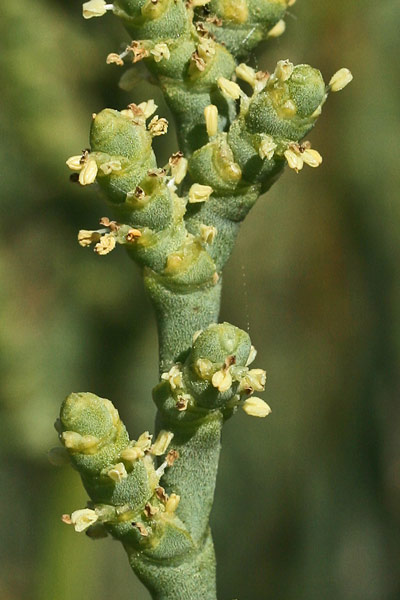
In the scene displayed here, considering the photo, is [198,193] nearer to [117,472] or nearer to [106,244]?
[106,244]

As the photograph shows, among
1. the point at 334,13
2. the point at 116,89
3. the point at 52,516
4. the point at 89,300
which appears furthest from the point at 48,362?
the point at 334,13

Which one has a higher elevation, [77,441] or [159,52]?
[159,52]

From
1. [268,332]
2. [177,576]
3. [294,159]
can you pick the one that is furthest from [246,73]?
[268,332]

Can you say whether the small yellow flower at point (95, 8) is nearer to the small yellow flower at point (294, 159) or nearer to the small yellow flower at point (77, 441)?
the small yellow flower at point (294, 159)

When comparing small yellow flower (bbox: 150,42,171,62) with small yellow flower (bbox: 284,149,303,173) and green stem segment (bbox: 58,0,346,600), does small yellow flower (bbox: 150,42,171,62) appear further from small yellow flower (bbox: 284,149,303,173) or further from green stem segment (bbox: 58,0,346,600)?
small yellow flower (bbox: 284,149,303,173)

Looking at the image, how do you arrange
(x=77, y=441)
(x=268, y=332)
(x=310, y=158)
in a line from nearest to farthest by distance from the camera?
1. (x=77, y=441)
2. (x=310, y=158)
3. (x=268, y=332)

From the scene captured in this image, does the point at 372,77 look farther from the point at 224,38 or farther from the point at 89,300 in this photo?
the point at 224,38

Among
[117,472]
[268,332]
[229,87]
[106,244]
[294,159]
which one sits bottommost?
[117,472]

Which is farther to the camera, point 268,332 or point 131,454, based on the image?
point 268,332
